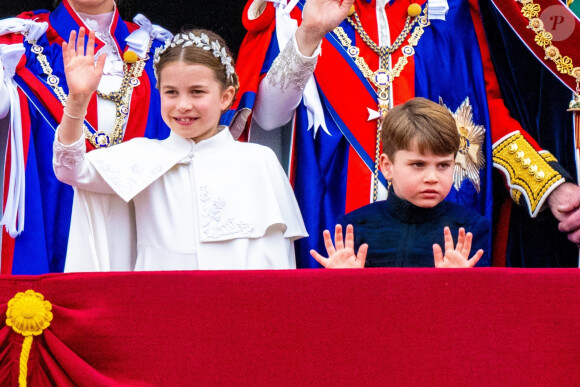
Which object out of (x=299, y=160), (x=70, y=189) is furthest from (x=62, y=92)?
(x=299, y=160)

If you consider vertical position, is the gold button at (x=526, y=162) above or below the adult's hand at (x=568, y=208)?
above

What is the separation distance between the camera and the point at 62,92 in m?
2.95

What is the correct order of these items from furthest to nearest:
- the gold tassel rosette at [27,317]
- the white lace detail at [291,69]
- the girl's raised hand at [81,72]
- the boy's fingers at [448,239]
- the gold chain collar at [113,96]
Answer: the gold chain collar at [113,96] → the white lace detail at [291,69] → the girl's raised hand at [81,72] → the boy's fingers at [448,239] → the gold tassel rosette at [27,317]

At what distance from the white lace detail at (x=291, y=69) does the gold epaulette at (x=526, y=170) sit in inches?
24.8

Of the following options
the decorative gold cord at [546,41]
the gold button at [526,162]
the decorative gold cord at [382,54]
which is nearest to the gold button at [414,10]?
the decorative gold cord at [382,54]

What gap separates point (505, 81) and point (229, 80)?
3.03 ft

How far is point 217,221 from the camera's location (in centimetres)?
242

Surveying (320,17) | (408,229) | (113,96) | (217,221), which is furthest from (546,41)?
(113,96)

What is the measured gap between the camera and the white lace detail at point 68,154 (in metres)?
2.31

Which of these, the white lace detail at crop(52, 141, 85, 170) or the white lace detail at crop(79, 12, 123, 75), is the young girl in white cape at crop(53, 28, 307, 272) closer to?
the white lace detail at crop(52, 141, 85, 170)

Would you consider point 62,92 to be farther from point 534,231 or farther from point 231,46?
point 534,231

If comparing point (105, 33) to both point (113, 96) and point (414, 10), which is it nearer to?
point (113, 96)

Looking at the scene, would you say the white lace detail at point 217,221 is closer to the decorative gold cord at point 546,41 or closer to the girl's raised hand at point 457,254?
the girl's raised hand at point 457,254

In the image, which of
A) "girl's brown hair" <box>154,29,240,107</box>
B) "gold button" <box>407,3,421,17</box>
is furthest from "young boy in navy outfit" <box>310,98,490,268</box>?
"gold button" <box>407,3,421,17</box>
